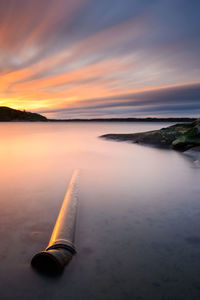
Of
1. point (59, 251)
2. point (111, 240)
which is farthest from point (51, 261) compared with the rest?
point (111, 240)

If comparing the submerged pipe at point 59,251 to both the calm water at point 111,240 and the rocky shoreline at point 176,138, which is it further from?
the rocky shoreline at point 176,138

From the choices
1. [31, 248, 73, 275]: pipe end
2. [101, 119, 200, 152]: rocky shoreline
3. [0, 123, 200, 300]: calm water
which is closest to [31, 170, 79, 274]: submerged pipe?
[31, 248, 73, 275]: pipe end

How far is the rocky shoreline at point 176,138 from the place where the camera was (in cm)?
1530

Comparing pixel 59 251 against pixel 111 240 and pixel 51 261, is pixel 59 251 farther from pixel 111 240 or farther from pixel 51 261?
pixel 111 240

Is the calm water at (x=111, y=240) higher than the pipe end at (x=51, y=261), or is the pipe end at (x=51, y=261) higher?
the pipe end at (x=51, y=261)

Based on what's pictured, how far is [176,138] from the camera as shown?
18.5 metres

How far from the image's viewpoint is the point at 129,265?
3.06m

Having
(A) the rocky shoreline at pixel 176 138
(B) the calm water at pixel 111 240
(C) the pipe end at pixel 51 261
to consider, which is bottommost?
(B) the calm water at pixel 111 240

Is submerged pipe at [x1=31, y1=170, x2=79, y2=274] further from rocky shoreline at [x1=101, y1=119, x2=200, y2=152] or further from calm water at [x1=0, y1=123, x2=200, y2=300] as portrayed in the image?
rocky shoreline at [x1=101, y1=119, x2=200, y2=152]

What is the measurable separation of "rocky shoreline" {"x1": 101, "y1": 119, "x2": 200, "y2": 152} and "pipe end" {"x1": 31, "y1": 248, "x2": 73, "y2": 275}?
1320 centimetres

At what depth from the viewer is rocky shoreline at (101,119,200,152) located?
50.2 feet

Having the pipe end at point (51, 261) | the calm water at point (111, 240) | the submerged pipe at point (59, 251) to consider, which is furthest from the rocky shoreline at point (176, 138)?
the pipe end at point (51, 261)

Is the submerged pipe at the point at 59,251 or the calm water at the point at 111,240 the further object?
the submerged pipe at the point at 59,251

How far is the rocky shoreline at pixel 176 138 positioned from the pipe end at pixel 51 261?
13.2m
